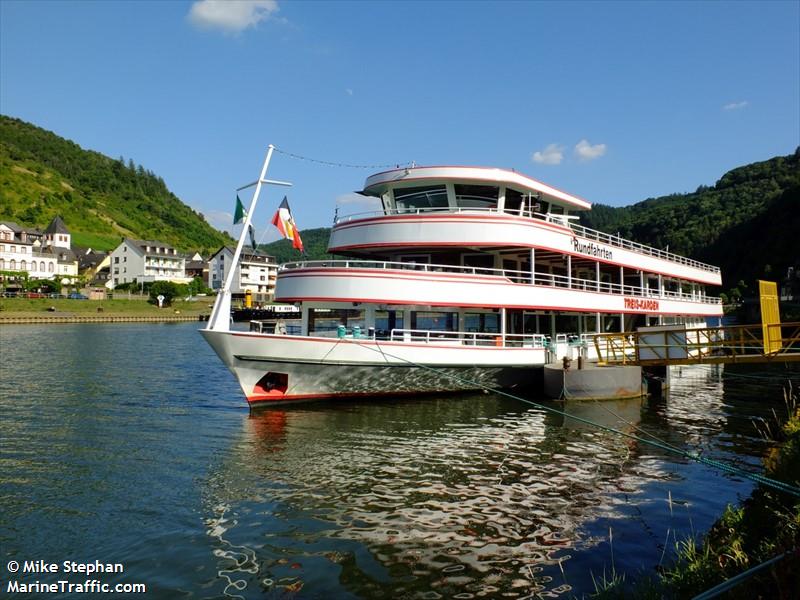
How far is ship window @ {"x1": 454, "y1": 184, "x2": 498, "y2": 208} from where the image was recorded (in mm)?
21609

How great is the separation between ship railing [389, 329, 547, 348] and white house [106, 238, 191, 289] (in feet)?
340

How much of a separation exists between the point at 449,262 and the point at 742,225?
11775 cm

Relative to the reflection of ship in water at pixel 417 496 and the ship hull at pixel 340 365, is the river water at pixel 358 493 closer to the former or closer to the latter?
the reflection of ship in water at pixel 417 496

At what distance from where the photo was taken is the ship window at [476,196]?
21.6 meters

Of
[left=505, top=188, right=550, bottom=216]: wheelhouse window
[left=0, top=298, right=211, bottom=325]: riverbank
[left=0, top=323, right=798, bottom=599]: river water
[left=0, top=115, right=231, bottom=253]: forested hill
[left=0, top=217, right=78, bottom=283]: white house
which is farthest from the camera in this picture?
[left=0, top=115, right=231, bottom=253]: forested hill

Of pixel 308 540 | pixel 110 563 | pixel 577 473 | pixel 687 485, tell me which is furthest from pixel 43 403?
pixel 687 485

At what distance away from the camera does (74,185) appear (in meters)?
164

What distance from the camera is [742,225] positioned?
116188mm

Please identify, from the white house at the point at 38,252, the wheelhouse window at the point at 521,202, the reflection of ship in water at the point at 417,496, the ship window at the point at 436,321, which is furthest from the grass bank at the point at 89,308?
the reflection of ship in water at the point at 417,496

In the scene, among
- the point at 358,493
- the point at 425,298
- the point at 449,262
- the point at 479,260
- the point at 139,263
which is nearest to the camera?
the point at 358,493

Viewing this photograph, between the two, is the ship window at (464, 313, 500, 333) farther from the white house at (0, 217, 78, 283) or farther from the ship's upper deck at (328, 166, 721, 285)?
the white house at (0, 217, 78, 283)

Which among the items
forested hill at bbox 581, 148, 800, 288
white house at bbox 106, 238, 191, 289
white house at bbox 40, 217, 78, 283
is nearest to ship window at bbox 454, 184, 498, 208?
forested hill at bbox 581, 148, 800, 288

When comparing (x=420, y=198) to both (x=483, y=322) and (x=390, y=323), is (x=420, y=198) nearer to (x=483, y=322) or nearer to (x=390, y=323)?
(x=390, y=323)

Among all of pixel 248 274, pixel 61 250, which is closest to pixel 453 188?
pixel 248 274
